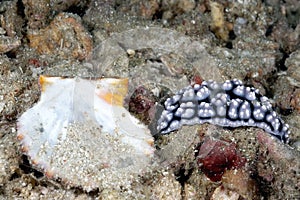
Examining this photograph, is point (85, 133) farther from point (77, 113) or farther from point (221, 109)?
point (221, 109)

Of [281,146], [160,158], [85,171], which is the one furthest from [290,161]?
[85,171]

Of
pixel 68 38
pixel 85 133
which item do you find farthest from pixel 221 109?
pixel 68 38

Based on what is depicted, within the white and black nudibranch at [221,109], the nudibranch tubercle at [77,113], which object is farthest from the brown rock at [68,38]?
the white and black nudibranch at [221,109]

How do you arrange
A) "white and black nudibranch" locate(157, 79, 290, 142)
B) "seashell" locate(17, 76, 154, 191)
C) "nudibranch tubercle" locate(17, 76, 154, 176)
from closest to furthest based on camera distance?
1. "seashell" locate(17, 76, 154, 191)
2. "nudibranch tubercle" locate(17, 76, 154, 176)
3. "white and black nudibranch" locate(157, 79, 290, 142)

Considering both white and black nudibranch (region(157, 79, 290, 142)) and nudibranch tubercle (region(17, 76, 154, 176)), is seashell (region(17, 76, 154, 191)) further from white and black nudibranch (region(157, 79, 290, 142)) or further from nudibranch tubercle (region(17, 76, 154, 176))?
white and black nudibranch (region(157, 79, 290, 142))

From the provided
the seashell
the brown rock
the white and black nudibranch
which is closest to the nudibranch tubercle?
the seashell

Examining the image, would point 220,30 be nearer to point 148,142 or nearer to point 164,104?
point 164,104

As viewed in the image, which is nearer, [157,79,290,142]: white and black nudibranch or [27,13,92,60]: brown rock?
[157,79,290,142]: white and black nudibranch
